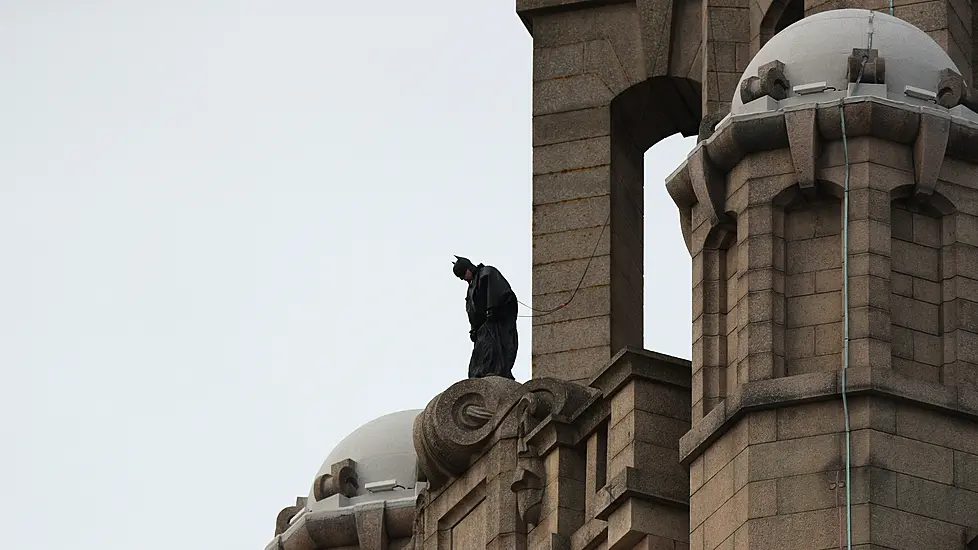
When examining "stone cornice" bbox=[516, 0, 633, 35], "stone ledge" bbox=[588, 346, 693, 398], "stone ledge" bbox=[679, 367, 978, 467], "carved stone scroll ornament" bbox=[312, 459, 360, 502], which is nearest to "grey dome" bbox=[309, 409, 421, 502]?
"carved stone scroll ornament" bbox=[312, 459, 360, 502]

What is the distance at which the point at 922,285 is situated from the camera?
1602 inches

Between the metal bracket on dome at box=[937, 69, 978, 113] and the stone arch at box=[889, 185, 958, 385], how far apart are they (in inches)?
46.7

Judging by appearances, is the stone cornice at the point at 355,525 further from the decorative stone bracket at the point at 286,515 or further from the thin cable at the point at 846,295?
the thin cable at the point at 846,295

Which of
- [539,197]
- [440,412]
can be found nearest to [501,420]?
[440,412]

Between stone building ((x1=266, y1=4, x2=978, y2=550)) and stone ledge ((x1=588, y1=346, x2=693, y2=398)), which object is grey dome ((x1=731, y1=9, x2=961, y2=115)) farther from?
stone ledge ((x1=588, y1=346, x2=693, y2=398))

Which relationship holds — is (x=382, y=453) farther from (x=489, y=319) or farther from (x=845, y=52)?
(x=845, y=52)

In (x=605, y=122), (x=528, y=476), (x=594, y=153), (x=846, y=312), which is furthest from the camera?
(x=605, y=122)

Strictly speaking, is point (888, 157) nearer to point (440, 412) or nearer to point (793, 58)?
point (793, 58)

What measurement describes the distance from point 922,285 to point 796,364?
1.67m

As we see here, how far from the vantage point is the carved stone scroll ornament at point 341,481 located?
5247 cm

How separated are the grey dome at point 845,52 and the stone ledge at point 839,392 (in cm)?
349

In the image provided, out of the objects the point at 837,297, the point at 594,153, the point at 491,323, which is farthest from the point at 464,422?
the point at 837,297

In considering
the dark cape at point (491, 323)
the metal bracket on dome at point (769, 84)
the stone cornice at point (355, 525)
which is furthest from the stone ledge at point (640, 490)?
the stone cornice at point (355, 525)

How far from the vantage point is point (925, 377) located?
40125mm
